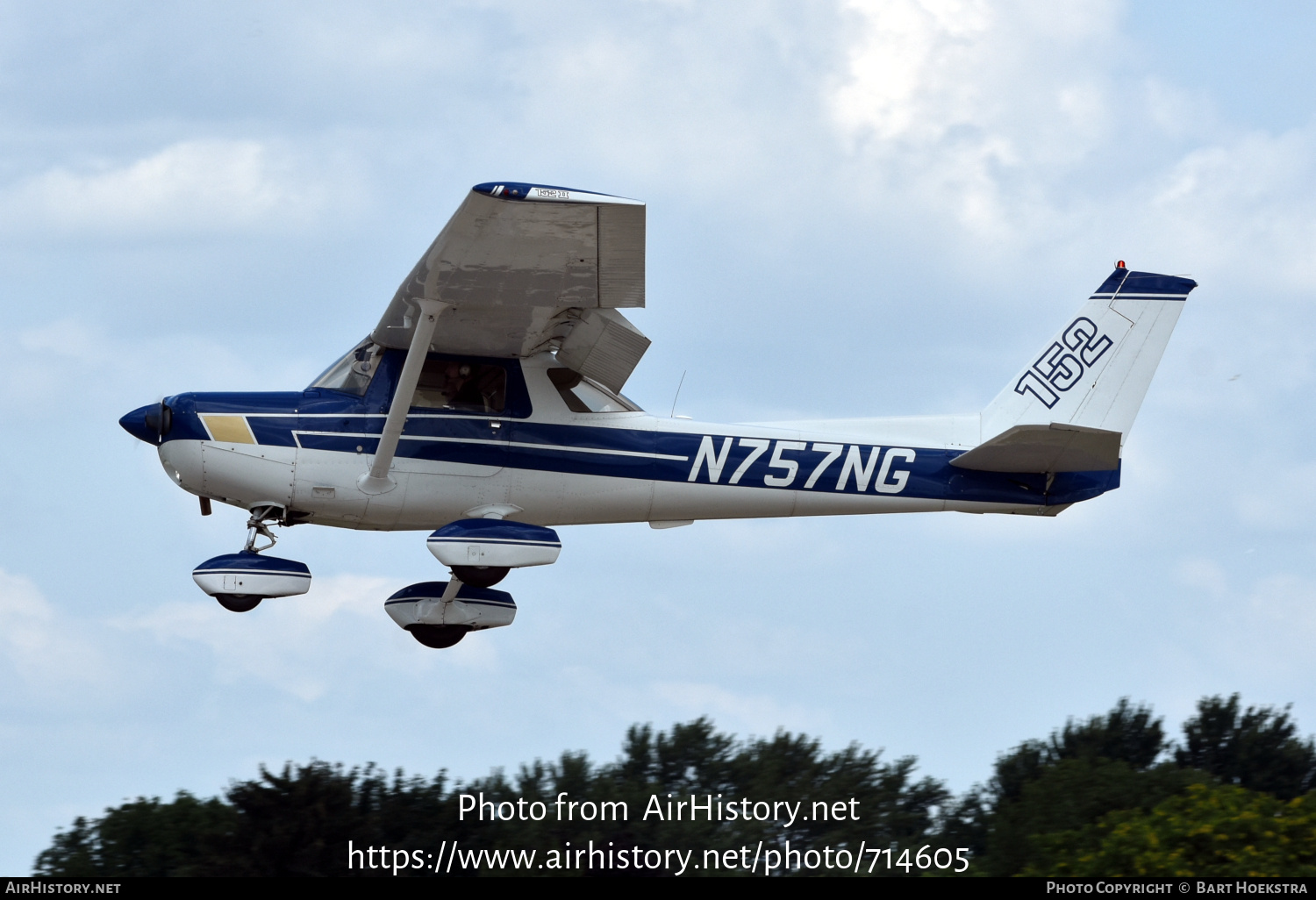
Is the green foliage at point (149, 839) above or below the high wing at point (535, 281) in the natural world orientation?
below

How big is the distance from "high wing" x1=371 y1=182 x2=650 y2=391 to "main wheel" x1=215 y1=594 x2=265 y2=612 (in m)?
2.17

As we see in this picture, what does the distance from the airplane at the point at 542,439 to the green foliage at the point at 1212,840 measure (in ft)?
9.14

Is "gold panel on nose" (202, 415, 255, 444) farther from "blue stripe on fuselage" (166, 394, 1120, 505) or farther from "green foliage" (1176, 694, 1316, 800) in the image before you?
"green foliage" (1176, 694, 1316, 800)

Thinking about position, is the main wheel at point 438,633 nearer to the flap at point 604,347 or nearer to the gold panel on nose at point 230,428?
the gold panel on nose at point 230,428

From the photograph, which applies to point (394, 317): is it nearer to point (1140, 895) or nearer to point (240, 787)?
point (1140, 895)

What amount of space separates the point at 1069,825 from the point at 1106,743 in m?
10.0

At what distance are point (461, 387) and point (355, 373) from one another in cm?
85

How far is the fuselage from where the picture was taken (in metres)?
11.9

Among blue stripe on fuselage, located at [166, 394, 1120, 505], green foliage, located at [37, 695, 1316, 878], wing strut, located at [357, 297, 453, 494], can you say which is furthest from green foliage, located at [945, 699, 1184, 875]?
wing strut, located at [357, 297, 453, 494]

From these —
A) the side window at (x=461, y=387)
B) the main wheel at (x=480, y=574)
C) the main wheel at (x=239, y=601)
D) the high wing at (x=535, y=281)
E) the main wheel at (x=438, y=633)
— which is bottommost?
the main wheel at (x=239, y=601)

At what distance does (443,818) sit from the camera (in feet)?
69.1

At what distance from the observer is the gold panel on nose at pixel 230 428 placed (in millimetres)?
11812

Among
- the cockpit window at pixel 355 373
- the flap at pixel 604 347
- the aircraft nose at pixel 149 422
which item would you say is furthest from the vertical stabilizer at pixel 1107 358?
the aircraft nose at pixel 149 422

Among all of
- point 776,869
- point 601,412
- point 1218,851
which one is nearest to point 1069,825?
point 776,869
